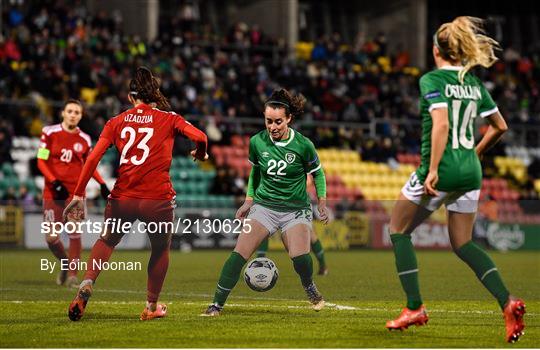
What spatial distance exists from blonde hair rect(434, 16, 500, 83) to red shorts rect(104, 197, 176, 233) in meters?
2.94

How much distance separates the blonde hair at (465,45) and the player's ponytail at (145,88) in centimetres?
268

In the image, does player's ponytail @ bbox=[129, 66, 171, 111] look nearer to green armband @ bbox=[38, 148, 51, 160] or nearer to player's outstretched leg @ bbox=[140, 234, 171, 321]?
player's outstretched leg @ bbox=[140, 234, 171, 321]

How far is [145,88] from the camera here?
32.5ft

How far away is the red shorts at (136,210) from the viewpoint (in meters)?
9.91

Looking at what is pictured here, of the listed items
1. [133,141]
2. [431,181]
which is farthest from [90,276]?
[431,181]

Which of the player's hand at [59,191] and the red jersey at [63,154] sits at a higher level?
the red jersey at [63,154]

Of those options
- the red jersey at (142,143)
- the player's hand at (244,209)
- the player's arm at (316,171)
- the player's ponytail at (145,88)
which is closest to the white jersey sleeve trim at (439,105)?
the red jersey at (142,143)

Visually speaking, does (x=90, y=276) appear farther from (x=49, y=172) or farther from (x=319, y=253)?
(x=319, y=253)

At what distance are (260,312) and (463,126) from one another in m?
3.49

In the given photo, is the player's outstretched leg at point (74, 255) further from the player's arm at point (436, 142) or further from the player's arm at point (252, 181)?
the player's arm at point (436, 142)

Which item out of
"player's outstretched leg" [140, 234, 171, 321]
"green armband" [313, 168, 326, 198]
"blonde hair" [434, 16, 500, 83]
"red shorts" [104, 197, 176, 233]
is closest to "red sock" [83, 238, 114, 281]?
"red shorts" [104, 197, 176, 233]

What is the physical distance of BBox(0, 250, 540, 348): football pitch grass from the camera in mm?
8609

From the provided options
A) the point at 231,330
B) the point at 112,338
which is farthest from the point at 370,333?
the point at 112,338

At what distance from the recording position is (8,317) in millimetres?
10352
